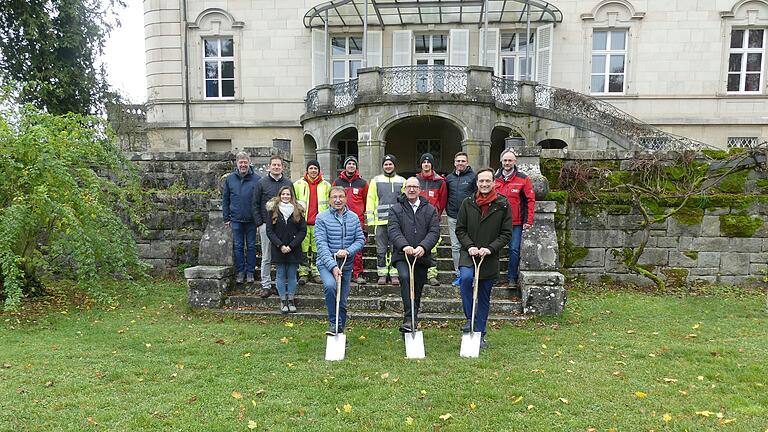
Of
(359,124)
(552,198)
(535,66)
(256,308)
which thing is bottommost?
(256,308)

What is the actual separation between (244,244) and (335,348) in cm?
261

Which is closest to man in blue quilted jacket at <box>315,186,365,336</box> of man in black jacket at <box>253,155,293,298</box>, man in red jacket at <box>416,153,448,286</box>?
man in black jacket at <box>253,155,293,298</box>

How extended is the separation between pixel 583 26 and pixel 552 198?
1024 cm

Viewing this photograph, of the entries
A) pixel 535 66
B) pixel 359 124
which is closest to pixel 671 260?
pixel 359 124

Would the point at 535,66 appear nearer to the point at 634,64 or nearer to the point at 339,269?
the point at 634,64

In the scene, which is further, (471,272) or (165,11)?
(165,11)

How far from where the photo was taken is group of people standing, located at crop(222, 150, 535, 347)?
475 cm

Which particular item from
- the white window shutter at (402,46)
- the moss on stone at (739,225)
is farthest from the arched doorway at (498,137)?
the moss on stone at (739,225)

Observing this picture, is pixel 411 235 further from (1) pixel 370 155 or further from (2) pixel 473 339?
(1) pixel 370 155

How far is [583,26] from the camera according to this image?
1520 centimetres

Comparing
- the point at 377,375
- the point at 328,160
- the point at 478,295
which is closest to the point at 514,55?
the point at 328,160

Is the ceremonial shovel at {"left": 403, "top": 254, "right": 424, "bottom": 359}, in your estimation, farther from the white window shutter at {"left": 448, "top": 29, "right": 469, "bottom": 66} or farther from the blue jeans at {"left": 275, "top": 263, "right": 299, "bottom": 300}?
the white window shutter at {"left": 448, "top": 29, "right": 469, "bottom": 66}

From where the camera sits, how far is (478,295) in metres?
4.80

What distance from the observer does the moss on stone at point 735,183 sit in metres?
7.65
